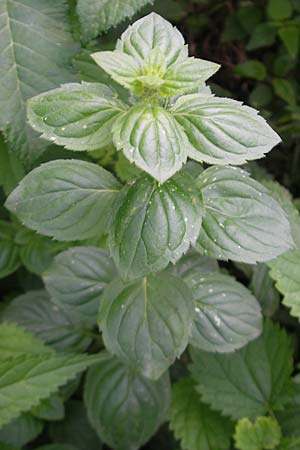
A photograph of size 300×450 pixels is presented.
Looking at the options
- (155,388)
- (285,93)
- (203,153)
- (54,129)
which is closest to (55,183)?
(54,129)

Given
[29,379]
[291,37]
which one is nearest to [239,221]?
[29,379]

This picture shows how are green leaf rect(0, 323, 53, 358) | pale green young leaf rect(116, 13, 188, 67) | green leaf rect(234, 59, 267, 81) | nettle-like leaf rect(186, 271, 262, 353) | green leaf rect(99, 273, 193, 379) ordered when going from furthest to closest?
green leaf rect(234, 59, 267, 81), green leaf rect(0, 323, 53, 358), nettle-like leaf rect(186, 271, 262, 353), green leaf rect(99, 273, 193, 379), pale green young leaf rect(116, 13, 188, 67)

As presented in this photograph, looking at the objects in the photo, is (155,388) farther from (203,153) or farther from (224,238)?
(203,153)

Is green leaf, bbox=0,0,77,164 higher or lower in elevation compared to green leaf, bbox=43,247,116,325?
higher

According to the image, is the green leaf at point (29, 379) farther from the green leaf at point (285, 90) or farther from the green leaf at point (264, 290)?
the green leaf at point (285, 90)

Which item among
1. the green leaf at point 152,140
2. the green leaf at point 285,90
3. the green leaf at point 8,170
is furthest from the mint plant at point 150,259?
the green leaf at point 285,90

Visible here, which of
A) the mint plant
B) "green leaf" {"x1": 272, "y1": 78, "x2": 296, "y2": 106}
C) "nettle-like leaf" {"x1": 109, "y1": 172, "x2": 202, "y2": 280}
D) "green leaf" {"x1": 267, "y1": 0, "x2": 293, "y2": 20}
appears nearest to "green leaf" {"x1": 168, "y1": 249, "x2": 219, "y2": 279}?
the mint plant

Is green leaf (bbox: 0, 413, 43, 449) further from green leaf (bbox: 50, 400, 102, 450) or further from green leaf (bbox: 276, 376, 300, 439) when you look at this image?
green leaf (bbox: 276, 376, 300, 439)

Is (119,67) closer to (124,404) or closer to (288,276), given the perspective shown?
(288,276)
